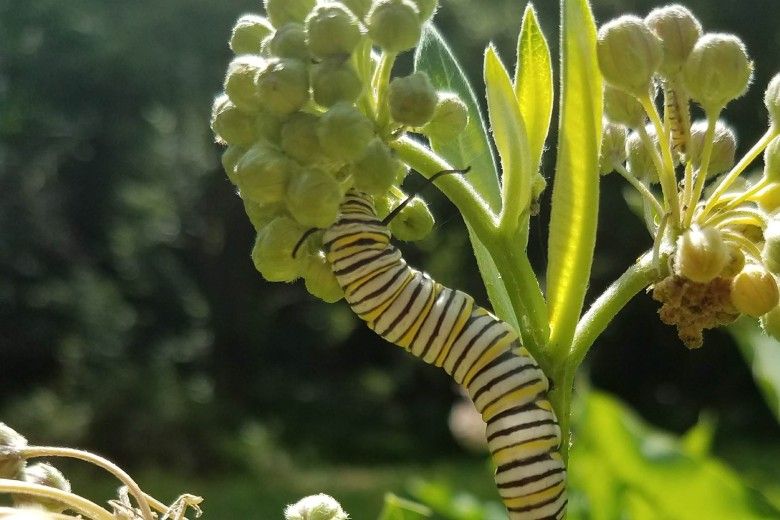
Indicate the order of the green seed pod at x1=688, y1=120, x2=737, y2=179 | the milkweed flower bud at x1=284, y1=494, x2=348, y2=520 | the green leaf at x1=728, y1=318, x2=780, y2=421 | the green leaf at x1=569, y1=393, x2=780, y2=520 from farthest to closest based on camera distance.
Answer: the green leaf at x1=728, y1=318, x2=780, y2=421 → the green leaf at x1=569, y1=393, x2=780, y2=520 → the green seed pod at x1=688, y1=120, x2=737, y2=179 → the milkweed flower bud at x1=284, y1=494, x2=348, y2=520

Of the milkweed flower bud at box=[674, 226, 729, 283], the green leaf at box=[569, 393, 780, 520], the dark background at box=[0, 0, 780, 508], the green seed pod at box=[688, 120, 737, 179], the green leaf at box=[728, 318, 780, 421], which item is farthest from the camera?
the dark background at box=[0, 0, 780, 508]

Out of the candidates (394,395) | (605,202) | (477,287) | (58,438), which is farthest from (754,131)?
(58,438)

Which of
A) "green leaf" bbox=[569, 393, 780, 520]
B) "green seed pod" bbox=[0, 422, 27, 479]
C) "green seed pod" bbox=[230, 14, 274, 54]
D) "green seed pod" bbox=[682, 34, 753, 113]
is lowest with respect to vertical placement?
"green seed pod" bbox=[0, 422, 27, 479]

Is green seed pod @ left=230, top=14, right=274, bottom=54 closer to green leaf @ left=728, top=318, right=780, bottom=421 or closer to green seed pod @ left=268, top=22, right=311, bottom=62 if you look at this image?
green seed pod @ left=268, top=22, right=311, bottom=62

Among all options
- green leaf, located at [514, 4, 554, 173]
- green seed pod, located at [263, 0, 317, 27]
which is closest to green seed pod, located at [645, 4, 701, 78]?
green leaf, located at [514, 4, 554, 173]

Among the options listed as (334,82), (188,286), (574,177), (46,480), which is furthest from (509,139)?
(188,286)

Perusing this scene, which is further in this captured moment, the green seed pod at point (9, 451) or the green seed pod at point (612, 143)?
the green seed pod at point (612, 143)

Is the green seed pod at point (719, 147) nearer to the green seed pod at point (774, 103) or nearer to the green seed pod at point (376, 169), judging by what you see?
the green seed pod at point (774, 103)

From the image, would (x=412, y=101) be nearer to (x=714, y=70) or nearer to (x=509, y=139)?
(x=509, y=139)

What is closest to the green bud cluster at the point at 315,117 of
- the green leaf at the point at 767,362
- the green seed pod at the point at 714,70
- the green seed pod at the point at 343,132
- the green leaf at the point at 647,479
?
the green seed pod at the point at 343,132
